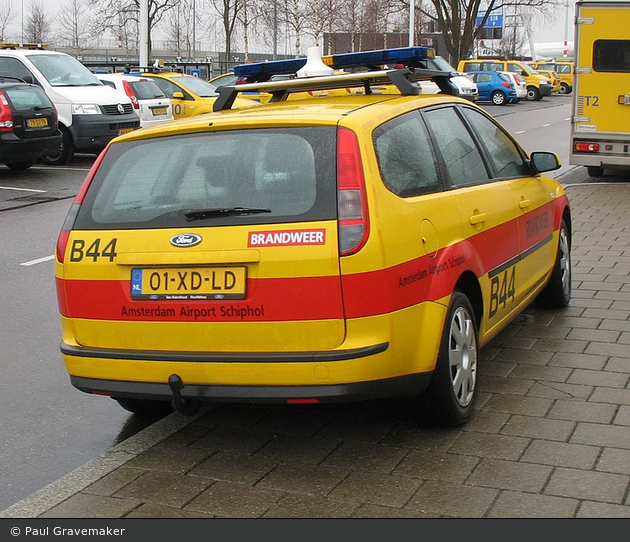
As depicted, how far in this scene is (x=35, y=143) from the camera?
16.4 meters

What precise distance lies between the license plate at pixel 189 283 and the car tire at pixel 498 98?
42.3 meters

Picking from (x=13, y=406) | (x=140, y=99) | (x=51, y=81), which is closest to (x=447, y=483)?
(x=13, y=406)

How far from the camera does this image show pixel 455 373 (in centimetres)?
479

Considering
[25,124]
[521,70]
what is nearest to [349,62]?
[25,124]

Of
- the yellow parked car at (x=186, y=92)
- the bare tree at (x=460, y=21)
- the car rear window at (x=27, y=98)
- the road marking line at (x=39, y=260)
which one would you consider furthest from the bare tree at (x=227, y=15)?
the road marking line at (x=39, y=260)

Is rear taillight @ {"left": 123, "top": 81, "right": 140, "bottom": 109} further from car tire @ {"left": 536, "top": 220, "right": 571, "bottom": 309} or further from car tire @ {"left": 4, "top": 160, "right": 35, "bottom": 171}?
car tire @ {"left": 536, "top": 220, "right": 571, "bottom": 309}

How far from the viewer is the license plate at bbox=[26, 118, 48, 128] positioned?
1614cm

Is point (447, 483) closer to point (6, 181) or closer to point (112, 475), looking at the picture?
point (112, 475)

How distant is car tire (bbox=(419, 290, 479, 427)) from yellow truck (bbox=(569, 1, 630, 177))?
1118 centimetres

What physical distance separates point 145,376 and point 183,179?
0.89 metres

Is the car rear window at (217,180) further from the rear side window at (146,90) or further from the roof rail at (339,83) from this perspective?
the rear side window at (146,90)

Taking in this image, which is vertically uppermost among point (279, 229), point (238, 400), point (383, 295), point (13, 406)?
point (279, 229)

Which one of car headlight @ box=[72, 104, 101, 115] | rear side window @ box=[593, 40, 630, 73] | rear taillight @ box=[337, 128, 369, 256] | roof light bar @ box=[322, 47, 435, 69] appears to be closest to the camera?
rear taillight @ box=[337, 128, 369, 256]

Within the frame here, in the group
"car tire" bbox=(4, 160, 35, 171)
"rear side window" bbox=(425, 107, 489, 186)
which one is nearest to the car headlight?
"car tire" bbox=(4, 160, 35, 171)
